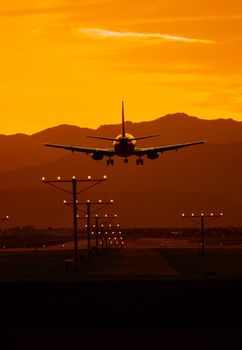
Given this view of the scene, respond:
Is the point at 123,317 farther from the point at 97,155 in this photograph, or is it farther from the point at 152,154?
the point at 152,154

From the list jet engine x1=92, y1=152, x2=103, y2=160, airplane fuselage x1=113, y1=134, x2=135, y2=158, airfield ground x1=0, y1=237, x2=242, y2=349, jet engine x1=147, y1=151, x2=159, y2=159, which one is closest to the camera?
airfield ground x1=0, y1=237, x2=242, y2=349

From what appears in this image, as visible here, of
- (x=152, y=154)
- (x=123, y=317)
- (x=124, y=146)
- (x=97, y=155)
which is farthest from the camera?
(x=124, y=146)

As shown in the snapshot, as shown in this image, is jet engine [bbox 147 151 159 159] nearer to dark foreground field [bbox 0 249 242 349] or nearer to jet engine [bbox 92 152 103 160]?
jet engine [bbox 92 152 103 160]

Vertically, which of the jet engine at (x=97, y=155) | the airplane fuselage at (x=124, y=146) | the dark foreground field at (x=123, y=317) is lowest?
the dark foreground field at (x=123, y=317)

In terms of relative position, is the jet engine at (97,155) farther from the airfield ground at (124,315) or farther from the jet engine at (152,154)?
the airfield ground at (124,315)

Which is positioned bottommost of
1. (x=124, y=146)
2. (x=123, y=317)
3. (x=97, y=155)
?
(x=123, y=317)

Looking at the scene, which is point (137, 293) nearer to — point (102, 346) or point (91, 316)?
point (91, 316)

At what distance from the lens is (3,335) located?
3966 cm

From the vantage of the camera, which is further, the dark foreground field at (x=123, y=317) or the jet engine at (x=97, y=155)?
the jet engine at (x=97, y=155)

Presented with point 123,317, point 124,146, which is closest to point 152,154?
point 124,146

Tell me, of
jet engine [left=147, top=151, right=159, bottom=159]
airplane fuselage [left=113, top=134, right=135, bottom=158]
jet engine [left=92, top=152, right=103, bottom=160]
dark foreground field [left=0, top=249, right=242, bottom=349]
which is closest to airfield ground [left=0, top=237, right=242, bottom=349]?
dark foreground field [left=0, top=249, right=242, bottom=349]

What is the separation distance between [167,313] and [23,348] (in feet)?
39.5

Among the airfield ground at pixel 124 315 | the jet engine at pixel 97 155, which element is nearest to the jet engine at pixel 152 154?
the jet engine at pixel 97 155

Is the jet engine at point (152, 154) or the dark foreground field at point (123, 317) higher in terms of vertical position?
the jet engine at point (152, 154)
